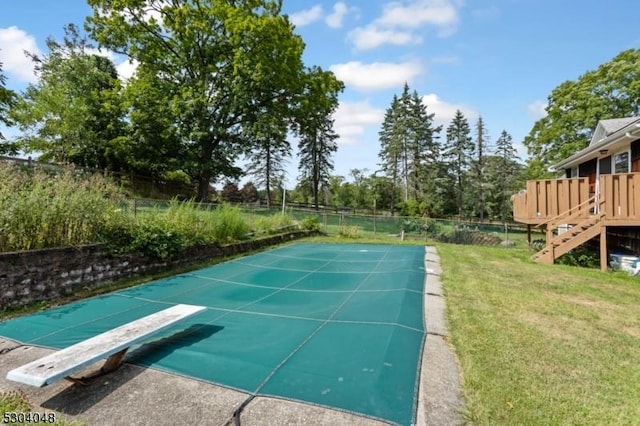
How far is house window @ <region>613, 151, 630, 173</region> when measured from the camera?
9.15 meters

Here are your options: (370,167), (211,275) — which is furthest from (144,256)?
(370,167)

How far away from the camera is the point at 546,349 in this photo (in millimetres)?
3119

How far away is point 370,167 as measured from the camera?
127 ft

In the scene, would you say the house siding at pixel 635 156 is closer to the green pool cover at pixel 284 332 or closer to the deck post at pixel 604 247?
the deck post at pixel 604 247

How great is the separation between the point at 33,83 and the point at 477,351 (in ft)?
88.4

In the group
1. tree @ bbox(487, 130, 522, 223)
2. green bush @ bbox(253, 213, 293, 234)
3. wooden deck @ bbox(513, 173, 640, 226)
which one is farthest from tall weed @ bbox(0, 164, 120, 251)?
tree @ bbox(487, 130, 522, 223)

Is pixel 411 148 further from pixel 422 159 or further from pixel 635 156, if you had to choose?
pixel 635 156

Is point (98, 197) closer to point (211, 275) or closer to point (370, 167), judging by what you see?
point (211, 275)

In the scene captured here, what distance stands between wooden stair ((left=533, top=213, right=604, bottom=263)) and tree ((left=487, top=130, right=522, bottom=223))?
28136mm

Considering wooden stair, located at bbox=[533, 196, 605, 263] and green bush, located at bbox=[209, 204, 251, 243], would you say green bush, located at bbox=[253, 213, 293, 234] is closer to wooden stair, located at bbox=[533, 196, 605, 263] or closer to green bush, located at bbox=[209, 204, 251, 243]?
green bush, located at bbox=[209, 204, 251, 243]

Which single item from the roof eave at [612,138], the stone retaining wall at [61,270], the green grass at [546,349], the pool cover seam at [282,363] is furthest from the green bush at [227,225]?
the roof eave at [612,138]

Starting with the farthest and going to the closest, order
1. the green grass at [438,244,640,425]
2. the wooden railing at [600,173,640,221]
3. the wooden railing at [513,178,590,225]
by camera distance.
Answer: the wooden railing at [513,178,590,225]
the wooden railing at [600,173,640,221]
the green grass at [438,244,640,425]

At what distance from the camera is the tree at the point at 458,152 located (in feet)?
114

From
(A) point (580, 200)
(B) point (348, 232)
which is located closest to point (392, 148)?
(B) point (348, 232)
